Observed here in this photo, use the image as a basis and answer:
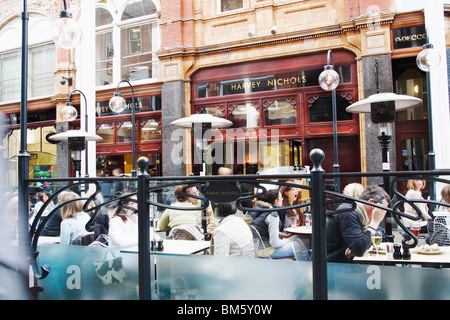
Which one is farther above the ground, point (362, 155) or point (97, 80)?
point (97, 80)

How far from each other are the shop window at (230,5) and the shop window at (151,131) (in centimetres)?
439

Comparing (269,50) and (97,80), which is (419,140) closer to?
(269,50)

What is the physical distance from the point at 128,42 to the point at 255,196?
40.8ft

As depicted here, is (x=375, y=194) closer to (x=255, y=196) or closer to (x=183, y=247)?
(x=255, y=196)

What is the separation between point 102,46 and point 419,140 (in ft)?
37.3

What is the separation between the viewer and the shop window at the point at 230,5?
1138 centimetres

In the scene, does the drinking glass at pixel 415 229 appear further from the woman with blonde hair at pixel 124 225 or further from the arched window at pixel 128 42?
the arched window at pixel 128 42

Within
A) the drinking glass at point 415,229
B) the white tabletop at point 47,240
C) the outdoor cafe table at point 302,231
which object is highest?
the outdoor cafe table at point 302,231

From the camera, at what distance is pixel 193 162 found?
452 inches

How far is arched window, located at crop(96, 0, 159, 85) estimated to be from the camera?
12.5 meters

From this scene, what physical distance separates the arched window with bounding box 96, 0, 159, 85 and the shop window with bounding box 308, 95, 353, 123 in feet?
18.4

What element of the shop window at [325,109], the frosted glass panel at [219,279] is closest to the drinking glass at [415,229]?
the frosted glass panel at [219,279]

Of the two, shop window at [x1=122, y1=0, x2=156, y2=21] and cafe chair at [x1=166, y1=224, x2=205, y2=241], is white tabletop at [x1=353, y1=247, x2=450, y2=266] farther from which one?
shop window at [x1=122, y1=0, x2=156, y2=21]
